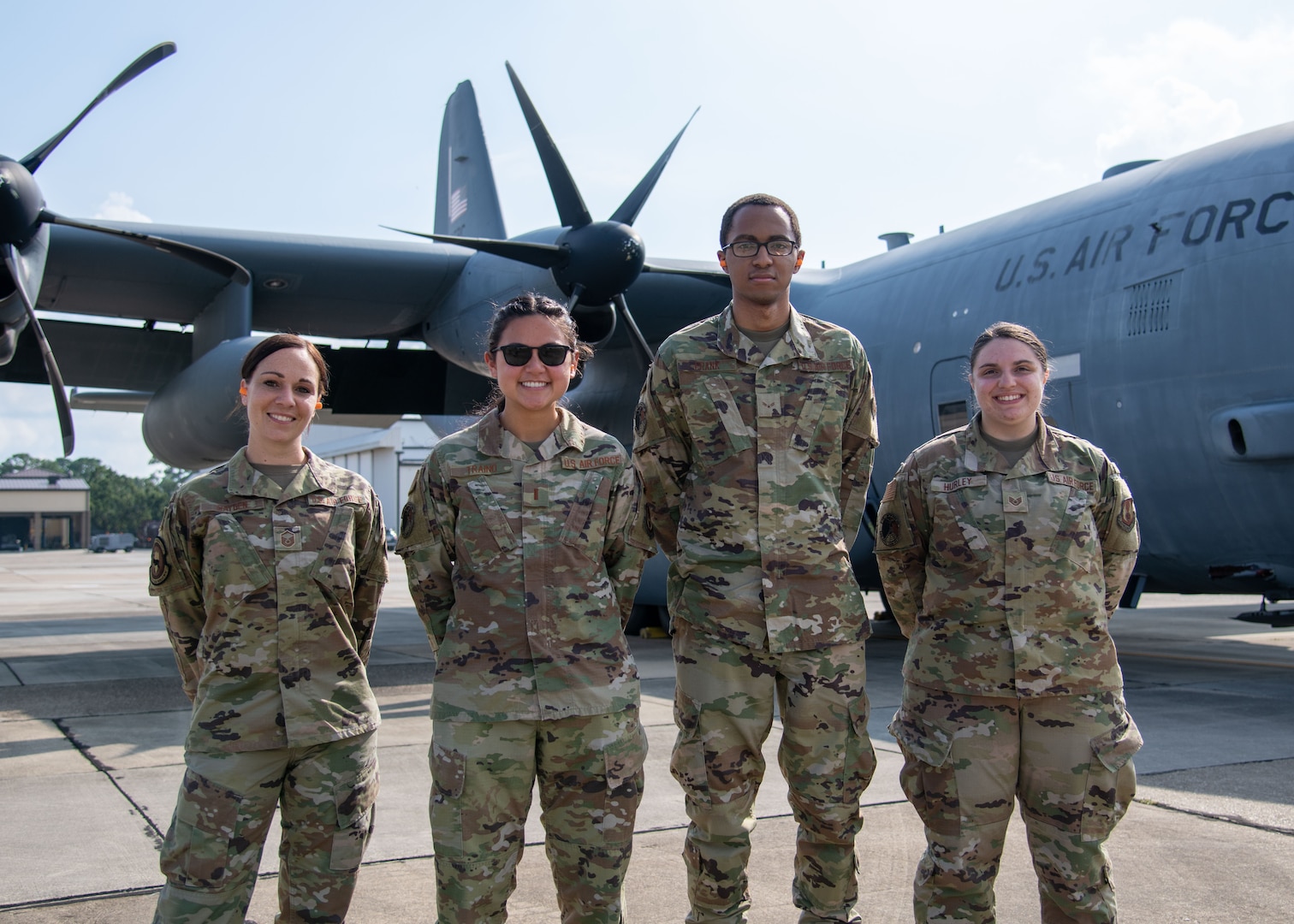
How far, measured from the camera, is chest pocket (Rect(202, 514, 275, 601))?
286cm

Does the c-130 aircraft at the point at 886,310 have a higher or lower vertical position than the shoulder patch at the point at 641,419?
higher

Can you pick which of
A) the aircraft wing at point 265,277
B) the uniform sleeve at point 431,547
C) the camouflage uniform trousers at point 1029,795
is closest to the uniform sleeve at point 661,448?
the uniform sleeve at point 431,547

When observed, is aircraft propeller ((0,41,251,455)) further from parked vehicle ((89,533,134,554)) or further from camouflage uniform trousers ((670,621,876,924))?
parked vehicle ((89,533,134,554))

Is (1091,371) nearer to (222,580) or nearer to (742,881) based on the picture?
(742,881)

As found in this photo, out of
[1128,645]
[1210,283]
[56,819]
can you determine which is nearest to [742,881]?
[56,819]

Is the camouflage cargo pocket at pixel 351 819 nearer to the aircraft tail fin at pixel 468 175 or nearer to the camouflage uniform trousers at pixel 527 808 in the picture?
the camouflage uniform trousers at pixel 527 808

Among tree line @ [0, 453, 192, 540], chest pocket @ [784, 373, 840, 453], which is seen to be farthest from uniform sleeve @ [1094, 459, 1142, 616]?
tree line @ [0, 453, 192, 540]

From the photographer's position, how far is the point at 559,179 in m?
9.45

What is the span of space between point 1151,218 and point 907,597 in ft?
16.9

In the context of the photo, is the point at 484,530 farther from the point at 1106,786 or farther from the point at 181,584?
the point at 1106,786

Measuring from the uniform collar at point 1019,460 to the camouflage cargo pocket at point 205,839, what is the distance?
2.12m

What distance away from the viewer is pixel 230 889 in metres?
2.69

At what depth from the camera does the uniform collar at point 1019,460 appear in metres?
3.05

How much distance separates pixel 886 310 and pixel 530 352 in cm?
686
